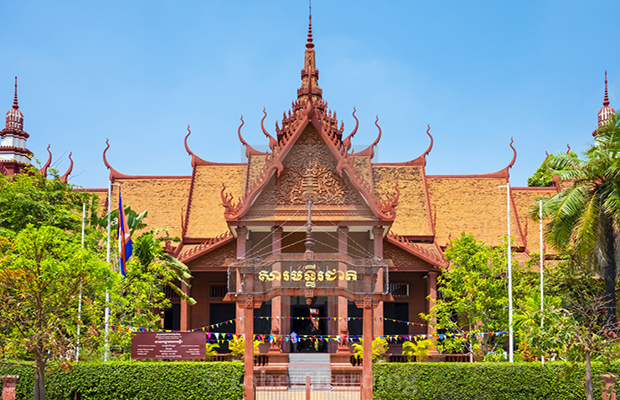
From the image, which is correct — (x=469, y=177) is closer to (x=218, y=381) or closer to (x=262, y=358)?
(x=262, y=358)

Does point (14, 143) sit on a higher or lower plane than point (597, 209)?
higher

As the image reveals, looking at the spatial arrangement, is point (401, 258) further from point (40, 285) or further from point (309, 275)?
point (40, 285)

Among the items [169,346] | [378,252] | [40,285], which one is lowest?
[169,346]

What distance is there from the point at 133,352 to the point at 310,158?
9.91 meters

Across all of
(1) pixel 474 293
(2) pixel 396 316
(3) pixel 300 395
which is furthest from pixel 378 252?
(3) pixel 300 395

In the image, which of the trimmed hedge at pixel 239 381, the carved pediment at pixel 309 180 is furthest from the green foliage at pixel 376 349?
the carved pediment at pixel 309 180

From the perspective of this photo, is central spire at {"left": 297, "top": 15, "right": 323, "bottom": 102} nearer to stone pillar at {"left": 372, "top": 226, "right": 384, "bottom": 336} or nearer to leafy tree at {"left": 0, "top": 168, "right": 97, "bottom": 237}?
stone pillar at {"left": 372, "top": 226, "right": 384, "bottom": 336}

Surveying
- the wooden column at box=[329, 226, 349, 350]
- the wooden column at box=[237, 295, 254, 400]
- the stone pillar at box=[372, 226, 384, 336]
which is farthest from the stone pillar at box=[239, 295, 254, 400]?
the stone pillar at box=[372, 226, 384, 336]

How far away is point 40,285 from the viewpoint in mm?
16250

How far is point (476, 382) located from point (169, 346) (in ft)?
30.5

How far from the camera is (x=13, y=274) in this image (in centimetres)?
1598

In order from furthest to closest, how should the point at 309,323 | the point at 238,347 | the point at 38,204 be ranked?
1. the point at 309,323
2. the point at 38,204
3. the point at 238,347

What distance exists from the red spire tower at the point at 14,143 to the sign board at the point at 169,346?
71.9 feet

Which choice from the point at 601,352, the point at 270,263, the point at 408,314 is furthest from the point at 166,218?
the point at 601,352
